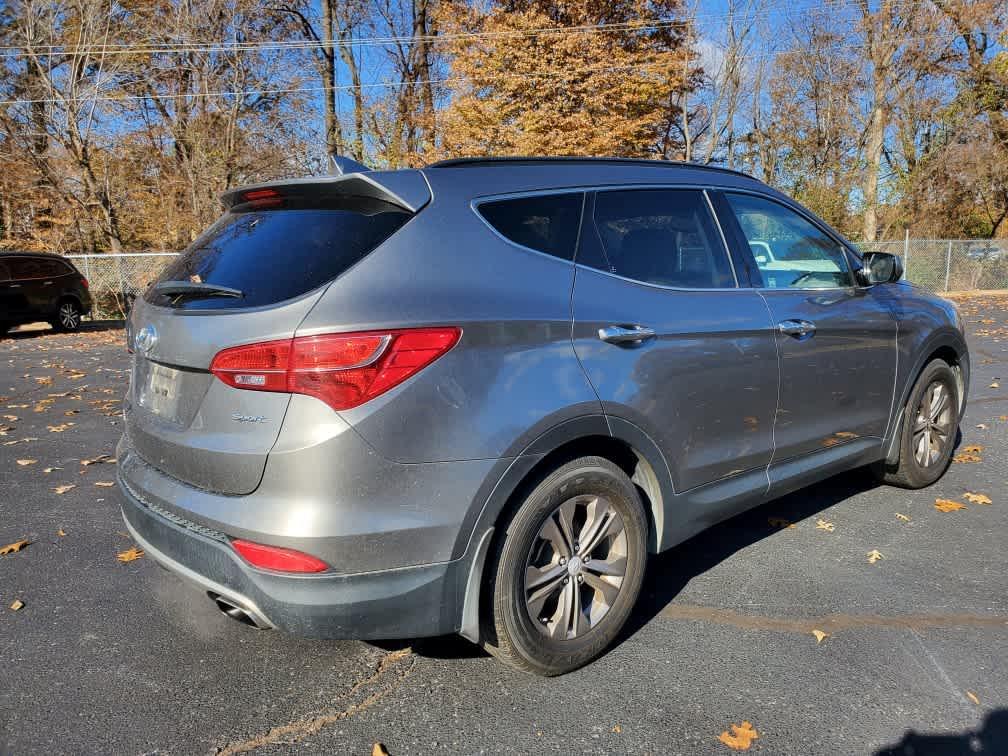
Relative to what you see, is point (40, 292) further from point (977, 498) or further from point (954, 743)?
point (954, 743)

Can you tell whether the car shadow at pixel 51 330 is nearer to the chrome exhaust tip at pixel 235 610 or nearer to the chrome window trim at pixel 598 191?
the chrome exhaust tip at pixel 235 610

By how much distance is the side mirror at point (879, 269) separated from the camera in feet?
13.0

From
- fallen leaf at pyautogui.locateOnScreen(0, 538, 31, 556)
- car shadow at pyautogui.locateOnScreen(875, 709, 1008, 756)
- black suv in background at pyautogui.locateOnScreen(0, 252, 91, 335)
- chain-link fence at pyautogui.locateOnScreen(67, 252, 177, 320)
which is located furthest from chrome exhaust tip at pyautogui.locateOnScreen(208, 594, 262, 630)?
chain-link fence at pyautogui.locateOnScreen(67, 252, 177, 320)

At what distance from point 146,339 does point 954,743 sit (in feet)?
9.79

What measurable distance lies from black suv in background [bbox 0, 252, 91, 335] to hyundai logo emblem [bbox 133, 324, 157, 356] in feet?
49.4

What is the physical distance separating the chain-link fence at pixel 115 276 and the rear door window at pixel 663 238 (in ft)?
63.6

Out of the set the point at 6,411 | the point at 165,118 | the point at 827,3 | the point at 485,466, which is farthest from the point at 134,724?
the point at 827,3

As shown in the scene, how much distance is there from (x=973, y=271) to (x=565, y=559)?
2781cm

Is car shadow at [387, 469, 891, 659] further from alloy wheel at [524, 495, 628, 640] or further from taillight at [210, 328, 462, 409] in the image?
taillight at [210, 328, 462, 409]

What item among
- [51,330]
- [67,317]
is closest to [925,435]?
[67,317]

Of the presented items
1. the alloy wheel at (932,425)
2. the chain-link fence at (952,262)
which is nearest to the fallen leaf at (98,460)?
the alloy wheel at (932,425)

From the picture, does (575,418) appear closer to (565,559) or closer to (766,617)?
(565,559)

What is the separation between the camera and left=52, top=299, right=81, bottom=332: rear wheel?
16.4 m

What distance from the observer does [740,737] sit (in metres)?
2.36
